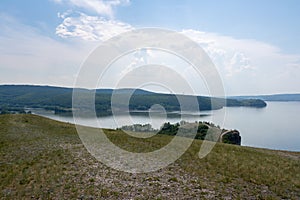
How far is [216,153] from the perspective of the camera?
74.2 feet

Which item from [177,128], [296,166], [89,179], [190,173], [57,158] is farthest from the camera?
[177,128]

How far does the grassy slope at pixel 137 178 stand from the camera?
13.1 metres

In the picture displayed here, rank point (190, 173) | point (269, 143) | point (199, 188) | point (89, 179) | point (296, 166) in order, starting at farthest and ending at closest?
point (269, 143), point (296, 166), point (190, 173), point (89, 179), point (199, 188)

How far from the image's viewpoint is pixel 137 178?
15.2m

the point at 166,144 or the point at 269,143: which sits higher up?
the point at 166,144

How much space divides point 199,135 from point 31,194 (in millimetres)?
43169

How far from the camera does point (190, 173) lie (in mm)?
16344

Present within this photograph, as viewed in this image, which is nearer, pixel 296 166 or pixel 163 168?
pixel 163 168

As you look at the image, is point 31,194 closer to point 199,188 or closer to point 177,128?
point 199,188

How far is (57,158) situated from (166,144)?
1145cm

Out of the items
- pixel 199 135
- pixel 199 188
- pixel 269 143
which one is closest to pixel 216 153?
pixel 199 188

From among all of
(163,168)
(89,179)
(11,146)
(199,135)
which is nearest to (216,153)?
(163,168)

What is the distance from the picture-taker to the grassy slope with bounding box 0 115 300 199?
13.1 metres

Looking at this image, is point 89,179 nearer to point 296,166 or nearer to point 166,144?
point 166,144
